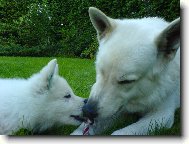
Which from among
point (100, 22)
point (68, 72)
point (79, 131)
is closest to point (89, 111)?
point (79, 131)

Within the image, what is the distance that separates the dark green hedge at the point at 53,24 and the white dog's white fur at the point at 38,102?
0.86 feet

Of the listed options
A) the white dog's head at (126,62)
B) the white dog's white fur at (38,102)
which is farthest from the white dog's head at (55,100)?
the white dog's head at (126,62)

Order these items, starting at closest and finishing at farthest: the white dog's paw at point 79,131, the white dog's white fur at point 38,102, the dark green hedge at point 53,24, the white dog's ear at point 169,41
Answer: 1. the white dog's ear at point 169,41
2. the white dog's white fur at point 38,102
3. the white dog's paw at point 79,131
4. the dark green hedge at point 53,24

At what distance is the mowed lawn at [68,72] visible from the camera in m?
3.74

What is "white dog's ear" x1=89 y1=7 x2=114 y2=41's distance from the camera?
3.55m

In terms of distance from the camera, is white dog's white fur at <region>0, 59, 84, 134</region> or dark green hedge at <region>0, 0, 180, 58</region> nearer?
white dog's white fur at <region>0, 59, 84, 134</region>

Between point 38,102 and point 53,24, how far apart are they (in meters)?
0.59

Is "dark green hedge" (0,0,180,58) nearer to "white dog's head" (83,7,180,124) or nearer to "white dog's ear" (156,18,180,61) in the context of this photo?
"white dog's head" (83,7,180,124)

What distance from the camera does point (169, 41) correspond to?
3.46 m

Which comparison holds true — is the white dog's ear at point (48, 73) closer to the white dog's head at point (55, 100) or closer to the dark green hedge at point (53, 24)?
the white dog's head at point (55, 100)

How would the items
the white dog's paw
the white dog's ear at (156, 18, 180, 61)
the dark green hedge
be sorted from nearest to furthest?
the white dog's ear at (156, 18, 180, 61) < the white dog's paw < the dark green hedge

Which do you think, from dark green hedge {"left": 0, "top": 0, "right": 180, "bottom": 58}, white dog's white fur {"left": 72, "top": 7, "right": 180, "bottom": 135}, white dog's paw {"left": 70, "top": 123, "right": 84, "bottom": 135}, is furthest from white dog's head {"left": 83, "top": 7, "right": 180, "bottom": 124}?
dark green hedge {"left": 0, "top": 0, "right": 180, "bottom": 58}

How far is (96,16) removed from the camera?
3.58 metres

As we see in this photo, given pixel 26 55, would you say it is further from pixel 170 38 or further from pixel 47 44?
pixel 170 38
